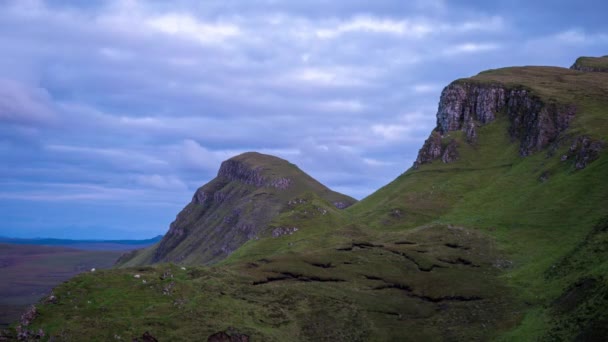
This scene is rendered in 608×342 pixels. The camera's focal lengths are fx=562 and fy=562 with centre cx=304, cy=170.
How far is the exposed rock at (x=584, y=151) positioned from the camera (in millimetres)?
157625

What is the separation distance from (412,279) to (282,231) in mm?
62523

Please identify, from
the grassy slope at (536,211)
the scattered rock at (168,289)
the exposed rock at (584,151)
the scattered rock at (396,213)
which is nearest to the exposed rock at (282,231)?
the grassy slope at (536,211)

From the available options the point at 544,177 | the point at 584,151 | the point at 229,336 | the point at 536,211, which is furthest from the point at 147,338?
the point at 584,151

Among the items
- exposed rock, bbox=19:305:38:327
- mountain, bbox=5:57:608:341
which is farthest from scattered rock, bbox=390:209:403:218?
exposed rock, bbox=19:305:38:327

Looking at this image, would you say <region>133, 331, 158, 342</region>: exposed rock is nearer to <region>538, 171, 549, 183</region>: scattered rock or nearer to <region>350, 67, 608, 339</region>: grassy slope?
<region>350, 67, 608, 339</region>: grassy slope

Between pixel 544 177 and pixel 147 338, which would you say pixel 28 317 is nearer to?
pixel 147 338

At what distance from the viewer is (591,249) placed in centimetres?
9938

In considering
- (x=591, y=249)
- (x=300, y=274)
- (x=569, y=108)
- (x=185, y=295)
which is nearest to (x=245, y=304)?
(x=185, y=295)

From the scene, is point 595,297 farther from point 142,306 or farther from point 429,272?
point 142,306

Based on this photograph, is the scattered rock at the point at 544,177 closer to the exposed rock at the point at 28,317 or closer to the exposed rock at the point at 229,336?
the exposed rock at the point at 229,336

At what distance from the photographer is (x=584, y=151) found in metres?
161

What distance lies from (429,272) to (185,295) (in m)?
58.3

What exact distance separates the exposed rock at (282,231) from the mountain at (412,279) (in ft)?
3.59

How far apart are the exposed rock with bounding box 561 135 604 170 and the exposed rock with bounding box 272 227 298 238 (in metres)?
85.4
